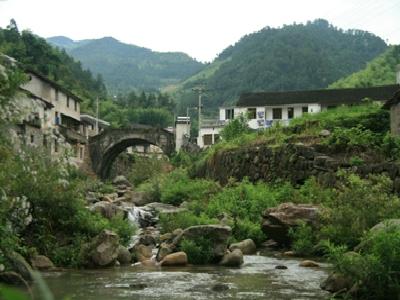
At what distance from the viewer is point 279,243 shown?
21.2 metres

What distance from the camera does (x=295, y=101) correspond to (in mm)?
63000

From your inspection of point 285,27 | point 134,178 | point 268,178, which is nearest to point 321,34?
point 285,27

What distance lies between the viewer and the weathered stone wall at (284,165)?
2438 cm

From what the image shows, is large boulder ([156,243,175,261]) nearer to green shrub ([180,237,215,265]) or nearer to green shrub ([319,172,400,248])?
green shrub ([180,237,215,265])

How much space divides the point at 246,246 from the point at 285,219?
1.80 metres

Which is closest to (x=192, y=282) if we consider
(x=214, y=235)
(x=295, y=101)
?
(x=214, y=235)

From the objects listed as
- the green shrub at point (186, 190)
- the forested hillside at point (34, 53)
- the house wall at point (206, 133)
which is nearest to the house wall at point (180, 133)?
the house wall at point (206, 133)

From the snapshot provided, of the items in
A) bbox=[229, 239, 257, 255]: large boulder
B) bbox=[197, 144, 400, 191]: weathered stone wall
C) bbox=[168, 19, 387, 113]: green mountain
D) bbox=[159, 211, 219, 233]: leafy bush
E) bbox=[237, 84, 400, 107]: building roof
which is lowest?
bbox=[229, 239, 257, 255]: large boulder

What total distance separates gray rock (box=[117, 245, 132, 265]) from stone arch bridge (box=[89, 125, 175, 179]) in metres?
51.1

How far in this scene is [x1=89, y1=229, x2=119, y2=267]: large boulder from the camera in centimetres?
1603

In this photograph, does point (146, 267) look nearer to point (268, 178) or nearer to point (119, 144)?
point (268, 178)

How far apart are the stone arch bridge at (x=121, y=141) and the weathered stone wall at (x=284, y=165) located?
2814cm

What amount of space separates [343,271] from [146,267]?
22.9 ft

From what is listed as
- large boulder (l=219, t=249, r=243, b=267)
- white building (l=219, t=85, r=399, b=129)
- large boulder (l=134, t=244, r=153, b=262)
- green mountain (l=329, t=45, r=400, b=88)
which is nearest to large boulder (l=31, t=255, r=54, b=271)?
large boulder (l=134, t=244, r=153, b=262)
